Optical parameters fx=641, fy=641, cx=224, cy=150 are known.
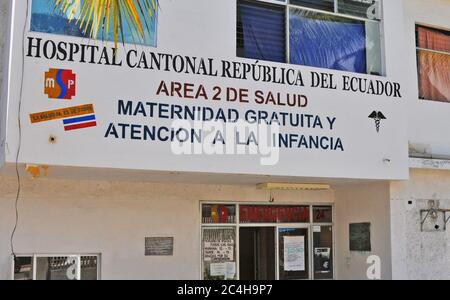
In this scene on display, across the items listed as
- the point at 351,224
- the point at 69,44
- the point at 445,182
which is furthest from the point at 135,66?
the point at 445,182

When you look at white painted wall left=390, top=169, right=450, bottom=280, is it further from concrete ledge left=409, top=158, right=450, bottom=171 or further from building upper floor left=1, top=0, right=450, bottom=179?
building upper floor left=1, top=0, right=450, bottom=179

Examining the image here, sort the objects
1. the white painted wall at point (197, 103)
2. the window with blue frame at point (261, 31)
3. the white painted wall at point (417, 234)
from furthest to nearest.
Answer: the white painted wall at point (417, 234) → the window with blue frame at point (261, 31) → the white painted wall at point (197, 103)

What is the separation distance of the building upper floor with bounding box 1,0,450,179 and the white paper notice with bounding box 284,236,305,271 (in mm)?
2231

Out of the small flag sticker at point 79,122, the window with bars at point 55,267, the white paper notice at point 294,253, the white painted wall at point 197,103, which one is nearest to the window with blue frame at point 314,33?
the white painted wall at point 197,103

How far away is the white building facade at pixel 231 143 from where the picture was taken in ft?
27.7

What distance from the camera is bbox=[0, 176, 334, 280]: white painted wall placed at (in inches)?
376

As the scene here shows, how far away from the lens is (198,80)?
9094 mm

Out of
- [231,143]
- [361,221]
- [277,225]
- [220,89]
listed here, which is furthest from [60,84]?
[361,221]

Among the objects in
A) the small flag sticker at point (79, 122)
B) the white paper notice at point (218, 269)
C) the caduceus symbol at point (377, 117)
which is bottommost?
the white paper notice at point (218, 269)

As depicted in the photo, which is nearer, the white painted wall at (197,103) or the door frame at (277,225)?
the white painted wall at (197,103)

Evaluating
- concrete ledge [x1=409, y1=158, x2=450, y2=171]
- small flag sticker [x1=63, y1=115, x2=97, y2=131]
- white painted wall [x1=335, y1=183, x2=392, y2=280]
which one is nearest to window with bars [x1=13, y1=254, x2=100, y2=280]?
small flag sticker [x1=63, y1=115, x2=97, y2=131]

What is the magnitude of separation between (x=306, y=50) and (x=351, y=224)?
133 inches

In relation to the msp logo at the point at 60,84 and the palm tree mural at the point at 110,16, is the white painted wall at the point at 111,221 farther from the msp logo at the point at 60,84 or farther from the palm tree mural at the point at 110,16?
the palm tree mural at the point at 110,16

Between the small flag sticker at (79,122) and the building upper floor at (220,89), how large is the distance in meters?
0.01
